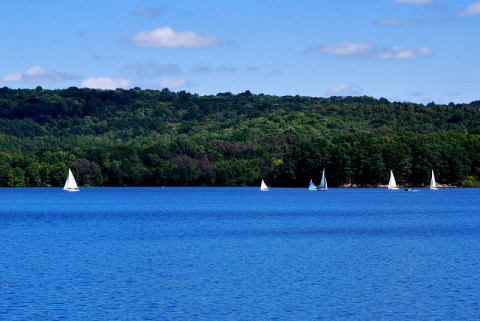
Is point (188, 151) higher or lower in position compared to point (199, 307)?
higher

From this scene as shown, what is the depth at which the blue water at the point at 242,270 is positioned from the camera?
31688mm

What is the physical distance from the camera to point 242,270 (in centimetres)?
4138

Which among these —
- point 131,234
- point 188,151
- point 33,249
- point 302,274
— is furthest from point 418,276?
point 188,151

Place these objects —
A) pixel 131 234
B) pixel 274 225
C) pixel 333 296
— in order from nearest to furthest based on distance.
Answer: pixel 333 296
pixel 131 234
pixel 274 225

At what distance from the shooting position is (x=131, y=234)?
208ft

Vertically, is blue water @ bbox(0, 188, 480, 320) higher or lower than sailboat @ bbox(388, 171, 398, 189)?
lower

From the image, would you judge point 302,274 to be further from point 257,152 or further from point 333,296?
point 257,152

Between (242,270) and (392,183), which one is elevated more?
(392,183)

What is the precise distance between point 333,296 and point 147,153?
14974 cm

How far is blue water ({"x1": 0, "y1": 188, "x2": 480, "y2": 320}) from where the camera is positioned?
3169cm

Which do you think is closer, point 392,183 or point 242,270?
point 242,270

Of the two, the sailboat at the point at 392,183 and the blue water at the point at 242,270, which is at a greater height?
the sailboat at the point at 392,183

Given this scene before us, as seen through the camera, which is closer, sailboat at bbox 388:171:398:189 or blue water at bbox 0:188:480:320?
blue water at bbox 0:188:480:320

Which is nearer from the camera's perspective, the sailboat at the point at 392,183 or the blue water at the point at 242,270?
the blue water at the point at 242,270
